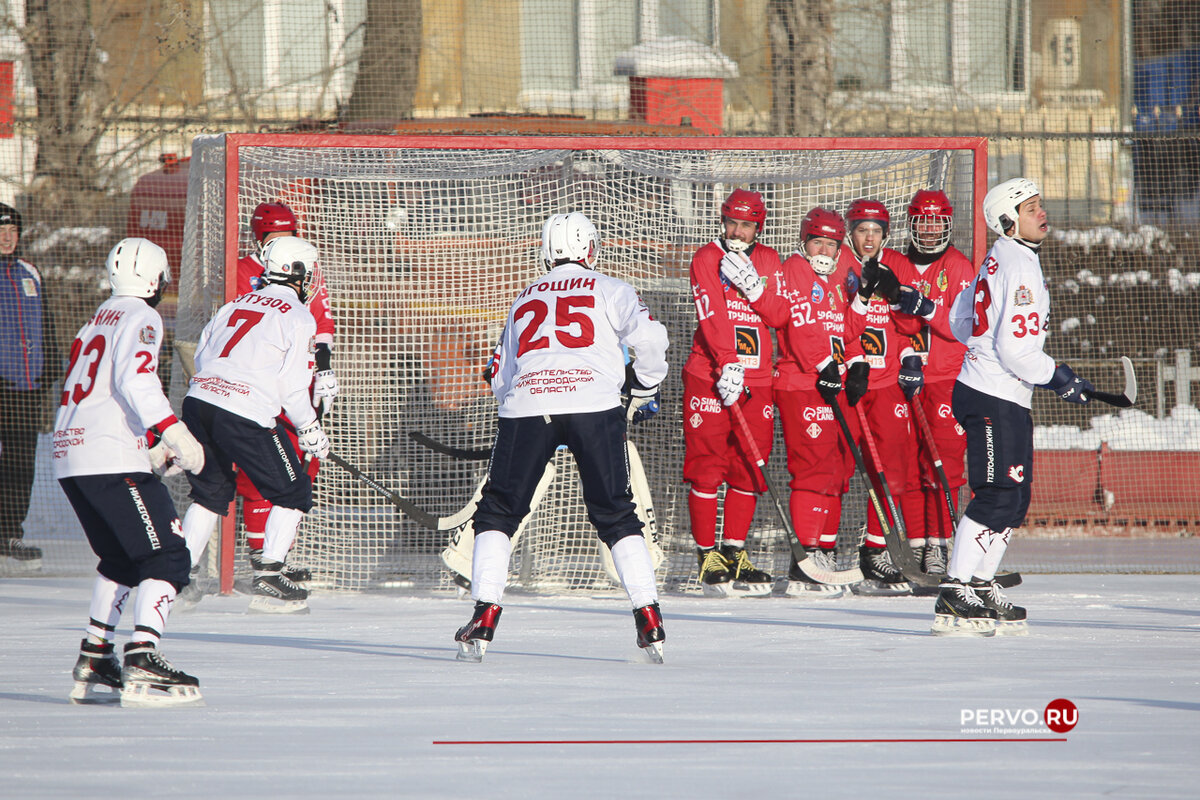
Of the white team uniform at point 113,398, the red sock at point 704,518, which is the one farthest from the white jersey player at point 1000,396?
the white team uniform at point 113,398

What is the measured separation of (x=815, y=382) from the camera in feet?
20.8

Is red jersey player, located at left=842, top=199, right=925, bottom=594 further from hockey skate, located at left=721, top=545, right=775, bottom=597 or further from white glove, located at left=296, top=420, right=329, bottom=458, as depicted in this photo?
white glove, located at left=296, top=420, right=329, bottom=458

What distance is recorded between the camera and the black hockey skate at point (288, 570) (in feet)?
18.8

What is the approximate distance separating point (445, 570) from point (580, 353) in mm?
2386

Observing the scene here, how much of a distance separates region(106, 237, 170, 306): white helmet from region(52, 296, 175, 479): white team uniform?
59 millimetres

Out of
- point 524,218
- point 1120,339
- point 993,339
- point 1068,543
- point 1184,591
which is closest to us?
point 993,339

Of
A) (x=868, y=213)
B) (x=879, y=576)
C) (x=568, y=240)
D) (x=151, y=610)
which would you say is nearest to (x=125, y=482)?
(x=151, y=610)

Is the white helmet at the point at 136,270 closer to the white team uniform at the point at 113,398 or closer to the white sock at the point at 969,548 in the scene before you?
the white team uniform at the point at 113,398

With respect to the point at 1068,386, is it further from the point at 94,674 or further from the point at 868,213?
the point at 94,674

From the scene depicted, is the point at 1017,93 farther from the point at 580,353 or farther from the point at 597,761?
the point at 597,761

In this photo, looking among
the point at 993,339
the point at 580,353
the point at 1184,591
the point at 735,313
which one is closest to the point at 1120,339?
the point at 1184,591

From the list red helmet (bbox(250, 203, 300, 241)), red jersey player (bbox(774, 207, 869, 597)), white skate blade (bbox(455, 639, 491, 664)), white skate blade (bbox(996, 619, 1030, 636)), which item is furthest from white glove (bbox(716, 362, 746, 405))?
red helmet (bbox(250, 203, 300, 241))

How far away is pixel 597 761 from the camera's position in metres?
3.17

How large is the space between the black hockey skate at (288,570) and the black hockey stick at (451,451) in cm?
80
